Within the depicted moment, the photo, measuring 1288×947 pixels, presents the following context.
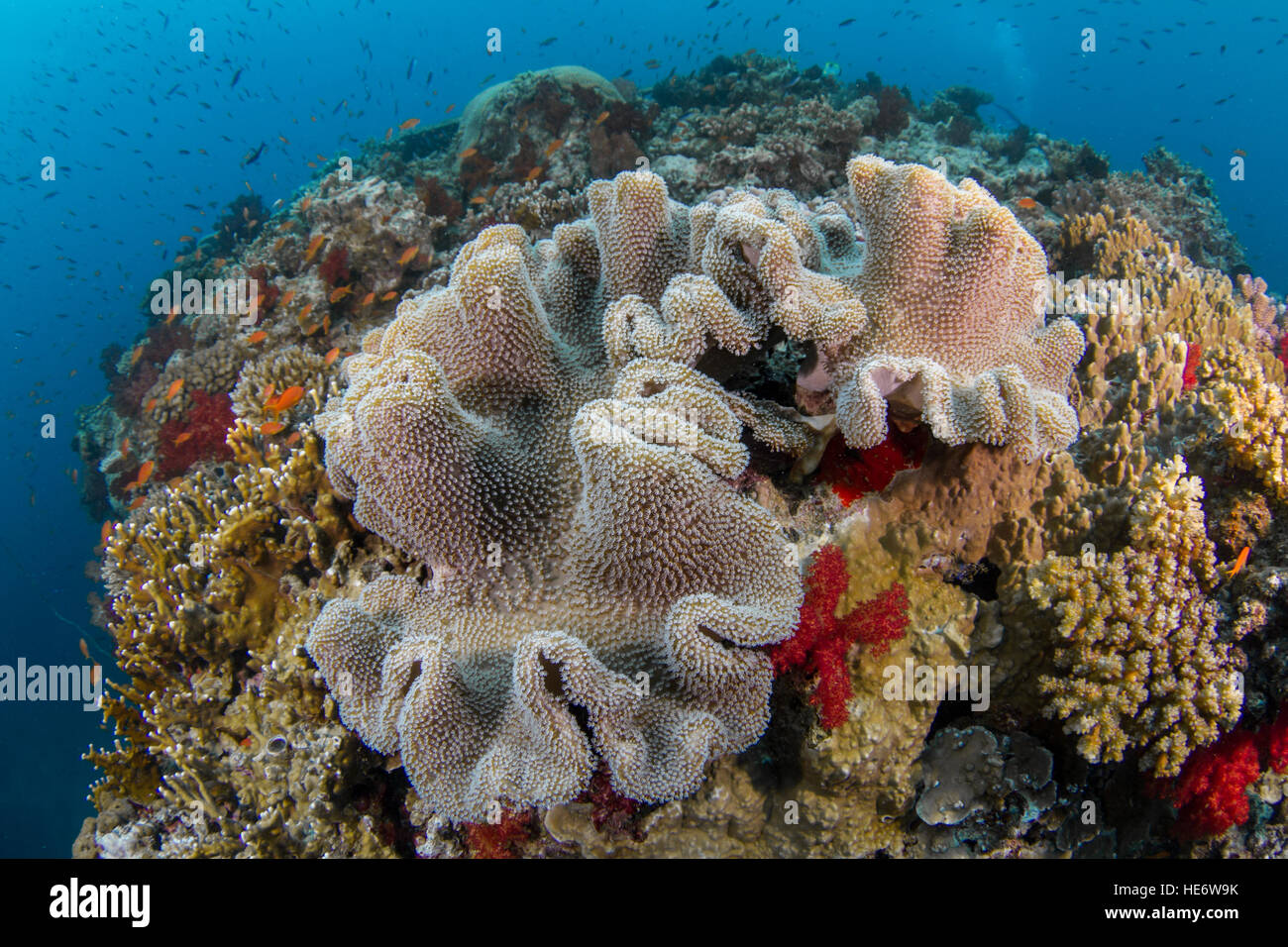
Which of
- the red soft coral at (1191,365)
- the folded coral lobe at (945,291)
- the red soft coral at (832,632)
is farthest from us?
the red soft coral at (1191,365)

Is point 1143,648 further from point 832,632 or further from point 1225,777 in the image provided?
point 832,632

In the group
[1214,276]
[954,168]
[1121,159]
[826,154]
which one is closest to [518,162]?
[826,154]

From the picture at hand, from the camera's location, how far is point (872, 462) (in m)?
3.07

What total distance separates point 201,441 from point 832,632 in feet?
31.9

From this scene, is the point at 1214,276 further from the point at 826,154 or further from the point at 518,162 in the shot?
the point at 518,162
